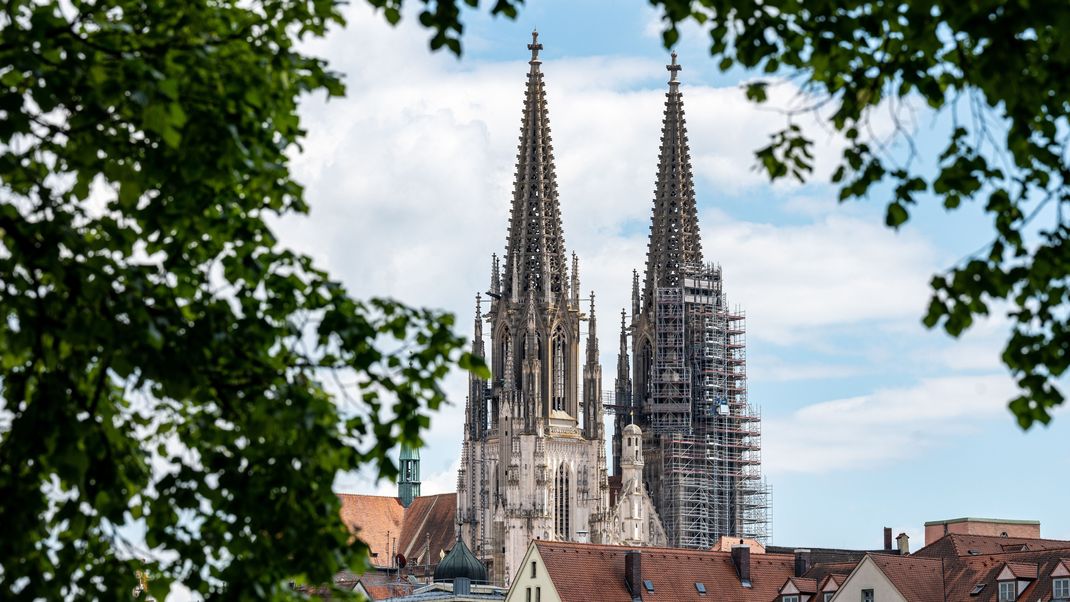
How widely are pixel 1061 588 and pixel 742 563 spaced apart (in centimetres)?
1671

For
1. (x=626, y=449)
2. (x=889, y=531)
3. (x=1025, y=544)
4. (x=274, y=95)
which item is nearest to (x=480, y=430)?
(x=626, y=449)

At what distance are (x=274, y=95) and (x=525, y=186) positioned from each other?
4584 inches

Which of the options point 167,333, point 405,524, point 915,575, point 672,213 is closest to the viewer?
point 167,333

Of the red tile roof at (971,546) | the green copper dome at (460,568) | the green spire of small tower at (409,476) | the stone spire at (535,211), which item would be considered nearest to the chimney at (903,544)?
the red tile roof at (971,546)

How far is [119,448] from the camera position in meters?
16.9

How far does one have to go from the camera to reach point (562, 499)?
129750 mm

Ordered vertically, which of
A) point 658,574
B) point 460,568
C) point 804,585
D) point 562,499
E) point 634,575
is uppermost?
point 562,499

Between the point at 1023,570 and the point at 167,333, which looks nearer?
the point at 167,333

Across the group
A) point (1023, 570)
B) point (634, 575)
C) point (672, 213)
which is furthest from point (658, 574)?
point (672, 213)

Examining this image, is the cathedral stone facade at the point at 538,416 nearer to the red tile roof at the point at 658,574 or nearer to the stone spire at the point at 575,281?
the stone spire at the point at 575,281

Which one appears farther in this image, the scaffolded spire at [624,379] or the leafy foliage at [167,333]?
the scaffolded spire at [624,379]

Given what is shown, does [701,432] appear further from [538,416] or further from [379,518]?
[379,518]

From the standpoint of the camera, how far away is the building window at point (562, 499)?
423 ft

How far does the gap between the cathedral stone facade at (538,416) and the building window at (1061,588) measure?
64.9 meters
